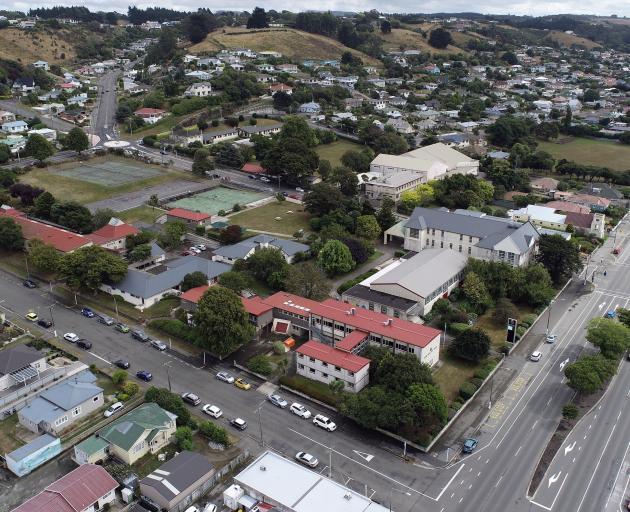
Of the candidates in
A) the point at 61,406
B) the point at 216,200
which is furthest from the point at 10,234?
the point at 61,406

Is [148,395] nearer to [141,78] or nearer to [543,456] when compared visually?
[543,456]

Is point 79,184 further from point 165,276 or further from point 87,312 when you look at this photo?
point 87,312

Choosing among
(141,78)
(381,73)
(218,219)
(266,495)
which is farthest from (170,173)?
(381,73)

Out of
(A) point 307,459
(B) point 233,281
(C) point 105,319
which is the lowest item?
(C) point 105,319

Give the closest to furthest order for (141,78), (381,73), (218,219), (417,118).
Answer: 1. (218,219)
2. (417,118)
3. (141,78)
4. (381,73)

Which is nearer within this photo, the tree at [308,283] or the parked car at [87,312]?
the parked car at [87,312]

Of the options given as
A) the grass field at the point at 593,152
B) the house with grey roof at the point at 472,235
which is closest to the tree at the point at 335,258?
the house with grey roof at the point at 472,235

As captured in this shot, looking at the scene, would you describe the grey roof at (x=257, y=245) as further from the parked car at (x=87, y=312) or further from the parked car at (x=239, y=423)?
the parked car at (x=239, y=423)
